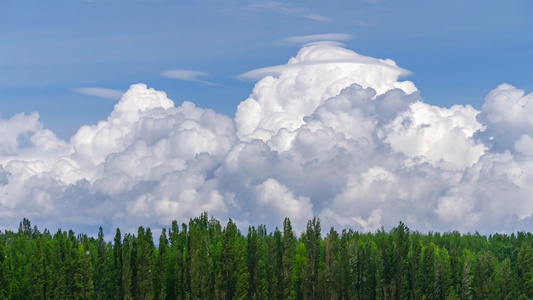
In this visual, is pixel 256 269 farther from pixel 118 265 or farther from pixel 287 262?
pixel 118 265

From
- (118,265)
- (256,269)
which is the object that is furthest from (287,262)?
(118,265)

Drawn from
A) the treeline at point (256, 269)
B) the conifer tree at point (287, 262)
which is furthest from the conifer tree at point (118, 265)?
the conifer tree at point (287, 262)

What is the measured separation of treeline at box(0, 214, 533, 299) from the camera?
144m

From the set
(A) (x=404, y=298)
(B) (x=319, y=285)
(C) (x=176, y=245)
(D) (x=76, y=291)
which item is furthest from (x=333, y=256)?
(D) (x=76, y=291)

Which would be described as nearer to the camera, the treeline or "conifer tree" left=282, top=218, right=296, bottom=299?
the treeline

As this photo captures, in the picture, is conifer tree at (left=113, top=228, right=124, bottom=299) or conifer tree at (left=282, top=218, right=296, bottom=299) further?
conifer tree at (left=282, top=218, right=296, bottom=299)

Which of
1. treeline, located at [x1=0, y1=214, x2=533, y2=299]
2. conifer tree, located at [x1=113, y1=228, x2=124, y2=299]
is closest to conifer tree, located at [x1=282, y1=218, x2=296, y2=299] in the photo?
treeline, located at [x1=0, y1=214, x2=533, y2=299]

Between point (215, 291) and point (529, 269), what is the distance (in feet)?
225

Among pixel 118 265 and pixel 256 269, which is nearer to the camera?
pixel 118 265

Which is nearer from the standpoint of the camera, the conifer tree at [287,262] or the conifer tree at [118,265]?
the conifer tree at [118,265]

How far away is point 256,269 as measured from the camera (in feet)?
518

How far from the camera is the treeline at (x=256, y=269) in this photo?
14375 cm

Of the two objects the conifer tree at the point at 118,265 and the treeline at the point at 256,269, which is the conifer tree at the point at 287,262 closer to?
the treeline at the point at 256,269

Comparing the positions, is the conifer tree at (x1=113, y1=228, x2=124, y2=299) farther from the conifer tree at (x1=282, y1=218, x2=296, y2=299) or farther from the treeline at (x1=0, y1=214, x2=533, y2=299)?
the conifer tree at (x1=282, y1=218, x2=296, y2=299)
